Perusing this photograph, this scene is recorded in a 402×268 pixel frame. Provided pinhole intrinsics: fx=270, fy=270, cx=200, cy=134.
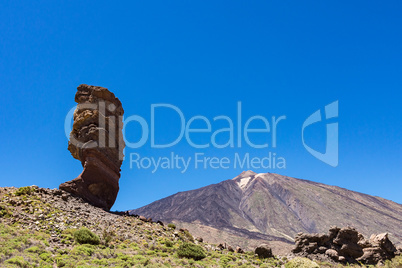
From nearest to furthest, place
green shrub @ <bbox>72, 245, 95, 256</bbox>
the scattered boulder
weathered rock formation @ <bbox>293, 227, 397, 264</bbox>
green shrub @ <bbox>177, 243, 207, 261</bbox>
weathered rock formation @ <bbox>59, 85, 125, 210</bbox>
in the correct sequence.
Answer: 1. green shrub @ <bbox>72, 245, 95, 256</bbox>
2. green shrub @ <bbox>177, 243, 207, 261</bbox>
3. weathered rock formation @ <bbox>59, 85, 125, 210</bbox>
4. weathered rock formation @ <bbox>293, 227, 397, 264</bbox>
5. the scattered boulder

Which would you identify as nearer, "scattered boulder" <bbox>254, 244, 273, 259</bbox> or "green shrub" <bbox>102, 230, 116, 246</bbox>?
"green shrub" <bbox>102, 230, 116, 246</bbox>

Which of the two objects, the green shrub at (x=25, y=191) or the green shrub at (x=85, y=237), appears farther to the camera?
the green shrub at (x=25, y=191)

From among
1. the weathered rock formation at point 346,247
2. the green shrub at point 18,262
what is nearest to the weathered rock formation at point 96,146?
the green shrub at point 18,262

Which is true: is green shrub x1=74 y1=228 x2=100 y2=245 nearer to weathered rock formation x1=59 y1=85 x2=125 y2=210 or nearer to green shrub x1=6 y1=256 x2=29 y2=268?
green shrub x1=6 y1=256 x2=29 y2=268

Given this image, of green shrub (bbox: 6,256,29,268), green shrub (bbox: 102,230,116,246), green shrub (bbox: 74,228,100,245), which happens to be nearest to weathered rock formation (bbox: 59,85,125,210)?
green shrub (bbox: 102,230,116,246)

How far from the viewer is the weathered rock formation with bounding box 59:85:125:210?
88.6ft

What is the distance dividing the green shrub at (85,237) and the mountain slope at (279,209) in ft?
258

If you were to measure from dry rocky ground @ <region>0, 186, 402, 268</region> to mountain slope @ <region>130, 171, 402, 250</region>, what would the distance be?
73063 mm

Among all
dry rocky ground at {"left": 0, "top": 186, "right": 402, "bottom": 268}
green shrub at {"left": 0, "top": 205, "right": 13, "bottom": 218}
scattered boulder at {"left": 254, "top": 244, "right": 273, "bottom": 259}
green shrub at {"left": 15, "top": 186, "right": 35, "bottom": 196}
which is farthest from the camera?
scattered boulder at {"left": 254, "top": 244, "right": 273, "bottom": 259}

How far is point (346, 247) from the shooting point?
28.7 metres

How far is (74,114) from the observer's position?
29.5 meters

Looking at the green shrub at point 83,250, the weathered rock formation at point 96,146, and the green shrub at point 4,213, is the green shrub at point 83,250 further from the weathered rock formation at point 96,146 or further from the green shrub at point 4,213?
the weathered rock formation at point 96,146

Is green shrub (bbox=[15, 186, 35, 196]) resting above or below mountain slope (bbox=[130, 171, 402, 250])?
below

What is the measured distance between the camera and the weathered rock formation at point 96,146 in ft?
88.6
